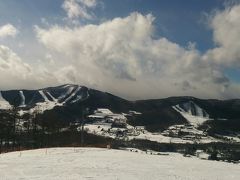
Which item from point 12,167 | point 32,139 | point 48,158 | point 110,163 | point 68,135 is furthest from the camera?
point 68,135

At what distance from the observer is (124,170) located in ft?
143

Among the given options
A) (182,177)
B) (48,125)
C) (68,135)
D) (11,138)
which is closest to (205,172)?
(182,177)

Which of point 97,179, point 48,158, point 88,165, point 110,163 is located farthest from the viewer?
point 48,158

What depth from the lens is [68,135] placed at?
156 m

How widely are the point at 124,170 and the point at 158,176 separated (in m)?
4.97

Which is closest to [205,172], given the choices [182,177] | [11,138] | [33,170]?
[182,177]

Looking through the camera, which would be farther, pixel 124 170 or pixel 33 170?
pixel 124 170

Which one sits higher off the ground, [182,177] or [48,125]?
[48,125]

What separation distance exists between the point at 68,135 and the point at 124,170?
375ft

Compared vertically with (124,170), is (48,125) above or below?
above

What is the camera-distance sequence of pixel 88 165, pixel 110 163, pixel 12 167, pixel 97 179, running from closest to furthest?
pixel 97 179, pixel 12 167, pixel 88 165, pixel 110 163

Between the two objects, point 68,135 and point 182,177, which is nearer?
point 182,177

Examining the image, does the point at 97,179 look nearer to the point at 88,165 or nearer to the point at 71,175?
the point at 71,175

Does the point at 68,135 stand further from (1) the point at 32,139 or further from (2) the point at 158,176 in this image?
(2) the point at 158,176
